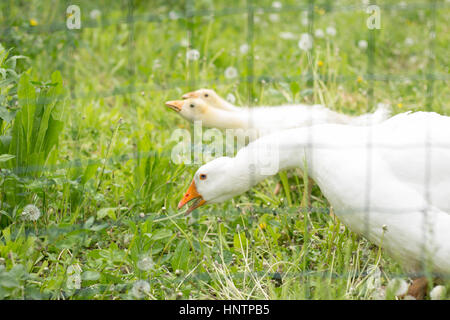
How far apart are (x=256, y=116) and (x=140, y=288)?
1.30m

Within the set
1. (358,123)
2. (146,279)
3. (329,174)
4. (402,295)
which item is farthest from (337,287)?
(358,123)

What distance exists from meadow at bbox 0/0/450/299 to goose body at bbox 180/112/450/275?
5.7 inches

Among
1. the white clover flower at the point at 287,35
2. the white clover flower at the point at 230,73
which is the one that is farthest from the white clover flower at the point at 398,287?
the white clover flower at the point at 287,35

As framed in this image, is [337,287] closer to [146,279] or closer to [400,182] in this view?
[400,182]

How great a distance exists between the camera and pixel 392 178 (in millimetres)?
2068

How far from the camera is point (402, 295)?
2.15 metres

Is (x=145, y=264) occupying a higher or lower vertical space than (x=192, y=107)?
lower

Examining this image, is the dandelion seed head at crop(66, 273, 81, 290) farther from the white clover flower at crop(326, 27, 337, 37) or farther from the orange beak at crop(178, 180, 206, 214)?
the white clover flower at crop(326, 27, 337, 37)

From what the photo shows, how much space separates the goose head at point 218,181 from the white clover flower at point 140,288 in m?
0.49

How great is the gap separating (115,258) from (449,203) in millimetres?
1206

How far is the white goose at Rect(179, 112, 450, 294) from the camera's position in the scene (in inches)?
78.3

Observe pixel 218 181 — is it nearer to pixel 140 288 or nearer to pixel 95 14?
pixel 140 288

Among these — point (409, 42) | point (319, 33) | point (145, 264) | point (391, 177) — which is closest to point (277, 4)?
point (319, 33)

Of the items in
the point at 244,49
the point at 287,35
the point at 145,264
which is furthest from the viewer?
the point at 287,35
